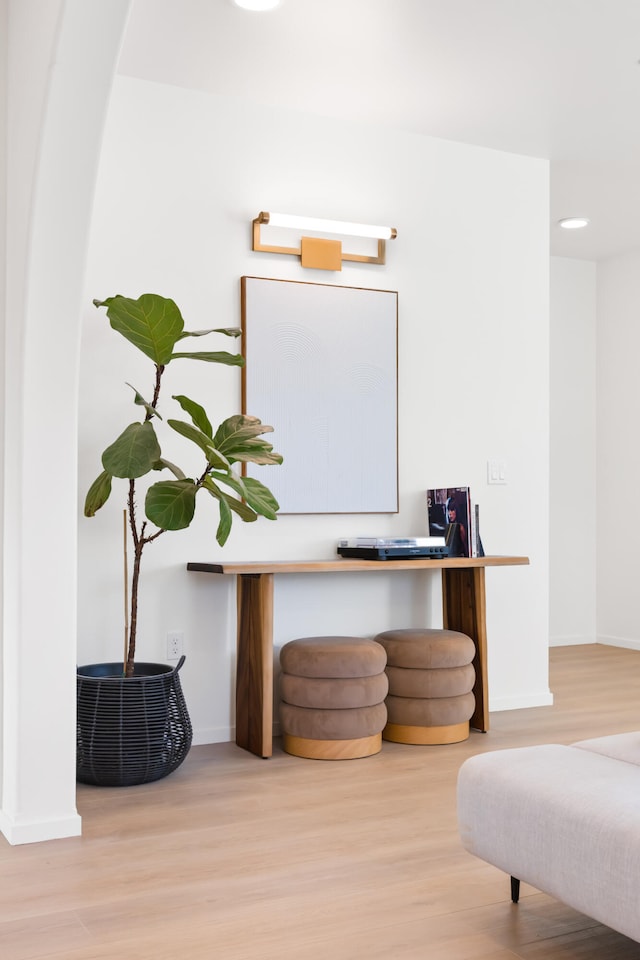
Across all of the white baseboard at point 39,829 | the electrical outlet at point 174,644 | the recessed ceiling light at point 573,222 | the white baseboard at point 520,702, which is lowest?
the white baseboard at point 520,702

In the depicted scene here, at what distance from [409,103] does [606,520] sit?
377 centimetres

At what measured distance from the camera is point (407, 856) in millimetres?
2684

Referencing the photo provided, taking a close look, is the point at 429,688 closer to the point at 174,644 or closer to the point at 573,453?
the point at 174,644

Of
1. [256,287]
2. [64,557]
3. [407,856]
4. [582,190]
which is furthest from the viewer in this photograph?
[582,190]

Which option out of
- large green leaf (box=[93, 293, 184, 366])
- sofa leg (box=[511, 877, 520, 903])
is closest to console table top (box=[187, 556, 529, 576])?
large green leaf (box=[93, 293, 184, 366])

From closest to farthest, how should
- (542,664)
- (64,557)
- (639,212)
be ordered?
(64,557) → (542,664) → (639,212)

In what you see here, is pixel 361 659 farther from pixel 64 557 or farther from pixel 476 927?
pixel 476 927

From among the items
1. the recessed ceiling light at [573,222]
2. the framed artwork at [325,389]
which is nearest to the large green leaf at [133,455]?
the framed artwork at [325,389]

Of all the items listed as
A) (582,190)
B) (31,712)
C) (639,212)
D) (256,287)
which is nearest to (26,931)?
(31,712)

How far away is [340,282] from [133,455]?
161 centimetres

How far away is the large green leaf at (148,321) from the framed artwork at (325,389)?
2.53ft

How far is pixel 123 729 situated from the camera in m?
3.27

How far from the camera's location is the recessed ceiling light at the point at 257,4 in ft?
10.5

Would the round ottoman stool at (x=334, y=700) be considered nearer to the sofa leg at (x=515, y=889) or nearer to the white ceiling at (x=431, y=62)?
the sofa leg at (x=515, y=889)
